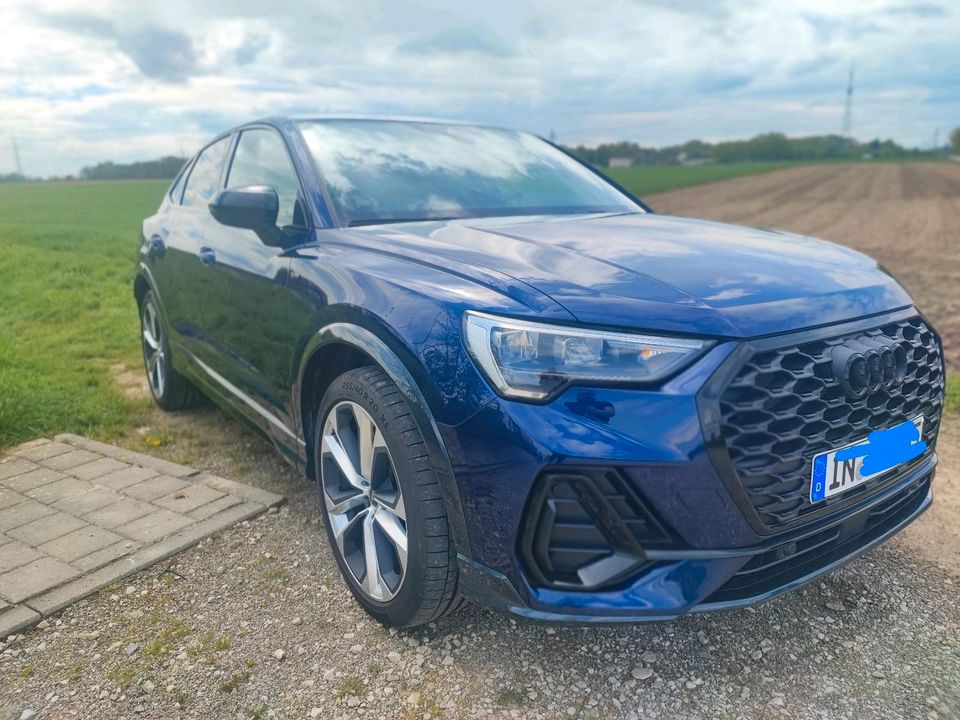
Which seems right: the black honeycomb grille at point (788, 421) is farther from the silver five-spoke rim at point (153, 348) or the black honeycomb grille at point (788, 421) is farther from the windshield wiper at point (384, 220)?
the silver five-spoke rim at point (153, 348)

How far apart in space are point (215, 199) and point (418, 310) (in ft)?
4.19

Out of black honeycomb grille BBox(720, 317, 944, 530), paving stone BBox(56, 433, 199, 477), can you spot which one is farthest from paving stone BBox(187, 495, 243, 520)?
black honeycomb grille BBox(720, 317, 944, 530)

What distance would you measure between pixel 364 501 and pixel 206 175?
8.51 feet

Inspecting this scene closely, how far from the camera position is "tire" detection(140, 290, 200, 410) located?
4641 mm

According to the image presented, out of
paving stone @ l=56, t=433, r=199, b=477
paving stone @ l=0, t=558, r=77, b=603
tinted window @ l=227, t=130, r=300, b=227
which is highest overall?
tinted window @ l=227, t=130, r=300, b=227

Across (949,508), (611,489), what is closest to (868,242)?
(949,508)

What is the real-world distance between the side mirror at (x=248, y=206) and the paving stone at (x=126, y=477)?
1450 mm

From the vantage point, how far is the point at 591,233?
2719 millimetres

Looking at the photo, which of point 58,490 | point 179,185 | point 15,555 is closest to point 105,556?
point 15,555

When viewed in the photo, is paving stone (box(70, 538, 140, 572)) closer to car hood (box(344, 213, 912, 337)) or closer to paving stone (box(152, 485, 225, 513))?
paving stone (box(152, 485, 225, 513))

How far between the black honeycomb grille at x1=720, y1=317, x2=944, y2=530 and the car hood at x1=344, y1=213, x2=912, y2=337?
9 cm

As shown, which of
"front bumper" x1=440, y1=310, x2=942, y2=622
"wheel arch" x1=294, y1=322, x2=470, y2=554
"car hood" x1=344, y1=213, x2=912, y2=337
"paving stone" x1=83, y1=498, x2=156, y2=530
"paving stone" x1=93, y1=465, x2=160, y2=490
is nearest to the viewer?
"front bumper" x1=440, y1=310, x2=942, y2=622

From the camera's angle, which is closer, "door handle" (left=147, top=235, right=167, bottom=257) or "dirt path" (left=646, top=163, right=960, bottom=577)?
"dirt path" (left=646, top=163, right=960, bottom=577)

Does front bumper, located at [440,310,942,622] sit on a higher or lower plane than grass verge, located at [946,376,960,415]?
higher
